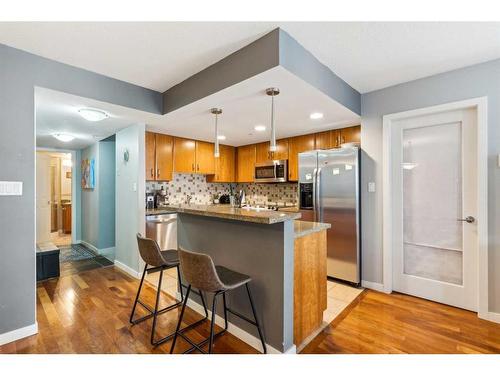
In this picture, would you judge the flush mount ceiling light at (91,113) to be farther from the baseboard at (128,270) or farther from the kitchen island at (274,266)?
the baseboard at (128,270)

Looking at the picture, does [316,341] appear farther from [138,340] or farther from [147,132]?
[147,132]

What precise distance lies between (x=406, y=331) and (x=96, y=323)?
2.61 metres

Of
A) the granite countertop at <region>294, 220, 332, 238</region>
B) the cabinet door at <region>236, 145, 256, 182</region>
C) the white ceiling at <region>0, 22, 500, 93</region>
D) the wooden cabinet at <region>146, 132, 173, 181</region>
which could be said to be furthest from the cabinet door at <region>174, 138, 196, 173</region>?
the granite countertop at <region>294, 220, 332, 238</region>

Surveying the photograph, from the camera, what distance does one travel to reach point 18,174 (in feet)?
6.35

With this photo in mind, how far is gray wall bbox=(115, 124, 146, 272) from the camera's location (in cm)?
330

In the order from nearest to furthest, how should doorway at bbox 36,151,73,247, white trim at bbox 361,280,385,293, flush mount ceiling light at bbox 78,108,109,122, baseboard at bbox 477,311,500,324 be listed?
baseboard at bbox 477,311,500,324 < flush mount ceiling light at bbox 78,108,109,122 < white trim at bbox 361,280,385,293 < doorway at bbox 36,151,73,247

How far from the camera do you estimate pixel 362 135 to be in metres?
2.99

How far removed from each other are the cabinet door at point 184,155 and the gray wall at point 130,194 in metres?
0.80

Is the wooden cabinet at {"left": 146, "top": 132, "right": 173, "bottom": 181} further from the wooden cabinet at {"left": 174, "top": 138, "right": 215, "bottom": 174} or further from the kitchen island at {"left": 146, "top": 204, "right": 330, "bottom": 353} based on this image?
the kitchen island at {"left": 146, "top": 204, "right": 330, "bottom": 353}

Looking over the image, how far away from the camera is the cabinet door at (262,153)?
451 centimetres

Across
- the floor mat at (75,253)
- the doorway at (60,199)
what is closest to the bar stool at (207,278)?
the floor mat at (75,253)

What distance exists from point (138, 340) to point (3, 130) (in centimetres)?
188

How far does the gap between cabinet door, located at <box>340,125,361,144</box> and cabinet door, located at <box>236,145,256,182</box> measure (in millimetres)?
1746
